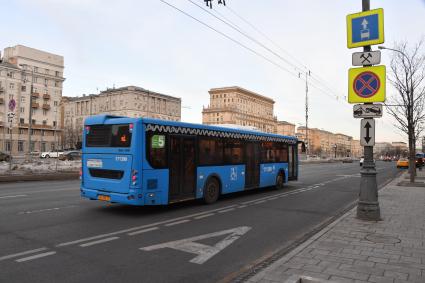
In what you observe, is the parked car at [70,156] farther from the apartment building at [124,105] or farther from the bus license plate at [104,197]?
the apartment building at [124,105]

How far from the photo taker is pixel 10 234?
23.6 feet

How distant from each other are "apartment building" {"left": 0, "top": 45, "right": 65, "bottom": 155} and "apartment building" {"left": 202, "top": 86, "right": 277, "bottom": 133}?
2018 inches

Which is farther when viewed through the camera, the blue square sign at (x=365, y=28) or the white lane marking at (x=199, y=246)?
the blue square sign at (x=365, y=28)

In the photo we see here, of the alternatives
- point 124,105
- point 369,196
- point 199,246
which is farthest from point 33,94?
point 199,246

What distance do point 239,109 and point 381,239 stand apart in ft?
406

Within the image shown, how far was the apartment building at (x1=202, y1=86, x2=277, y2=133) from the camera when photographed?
12281 cm

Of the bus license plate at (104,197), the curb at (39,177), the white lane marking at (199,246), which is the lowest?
the white lane marking at (199,246)

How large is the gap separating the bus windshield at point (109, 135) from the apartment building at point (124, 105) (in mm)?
105627

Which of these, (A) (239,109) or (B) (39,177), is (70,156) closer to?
(B) (39,177)

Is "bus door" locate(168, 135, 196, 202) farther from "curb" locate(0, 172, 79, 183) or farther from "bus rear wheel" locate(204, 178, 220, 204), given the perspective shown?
"curb" locate(0, 172, 79, 183)

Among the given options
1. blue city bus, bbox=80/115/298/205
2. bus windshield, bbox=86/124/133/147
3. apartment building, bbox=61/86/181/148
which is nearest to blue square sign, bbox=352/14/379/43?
blue city bus, bbox=80/115/298/205

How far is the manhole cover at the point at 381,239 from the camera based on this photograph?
279 inches

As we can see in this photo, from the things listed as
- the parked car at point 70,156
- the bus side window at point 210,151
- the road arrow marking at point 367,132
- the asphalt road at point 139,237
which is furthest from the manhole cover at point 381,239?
the parked car at point 70,156

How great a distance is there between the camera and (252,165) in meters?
15.1
